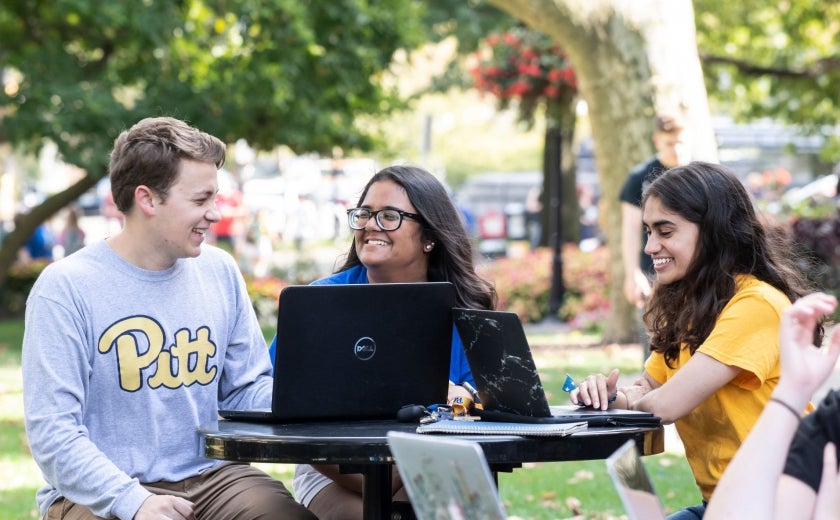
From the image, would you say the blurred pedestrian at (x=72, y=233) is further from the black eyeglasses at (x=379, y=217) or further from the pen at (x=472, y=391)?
the pen at (x=472, y=391)

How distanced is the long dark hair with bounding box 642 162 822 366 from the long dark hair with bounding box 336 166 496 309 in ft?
3.03

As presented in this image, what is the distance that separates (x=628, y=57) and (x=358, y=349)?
8.92 m

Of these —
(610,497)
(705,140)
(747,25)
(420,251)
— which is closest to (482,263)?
(420,251)

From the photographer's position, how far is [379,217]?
447 cm

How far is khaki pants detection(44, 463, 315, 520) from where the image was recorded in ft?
12.4

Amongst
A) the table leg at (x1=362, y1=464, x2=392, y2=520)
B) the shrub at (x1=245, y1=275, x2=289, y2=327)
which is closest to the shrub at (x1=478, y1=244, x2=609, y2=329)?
the shrub at (x1=245, y1=275, x2=289, y2=327)

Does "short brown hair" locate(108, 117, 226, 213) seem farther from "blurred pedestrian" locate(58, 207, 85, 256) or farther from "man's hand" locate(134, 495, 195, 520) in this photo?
"blurred pedestrian" locate(58, 207, 85, 256)

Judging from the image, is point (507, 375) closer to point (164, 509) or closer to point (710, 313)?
point (710, 313)

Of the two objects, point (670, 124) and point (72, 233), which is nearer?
point (670, 124)

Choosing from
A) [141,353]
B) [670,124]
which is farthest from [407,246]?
[670,124]

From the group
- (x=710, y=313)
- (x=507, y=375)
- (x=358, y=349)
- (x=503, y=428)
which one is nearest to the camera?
(x=503, y=428)

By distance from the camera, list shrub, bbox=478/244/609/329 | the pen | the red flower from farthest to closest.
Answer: the red flower → shrub, bbox=478/244/609/329 → the pen

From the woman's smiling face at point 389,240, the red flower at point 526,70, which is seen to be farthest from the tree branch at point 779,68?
the woman's smiling face at point 389,240

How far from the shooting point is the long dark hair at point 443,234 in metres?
4.52
